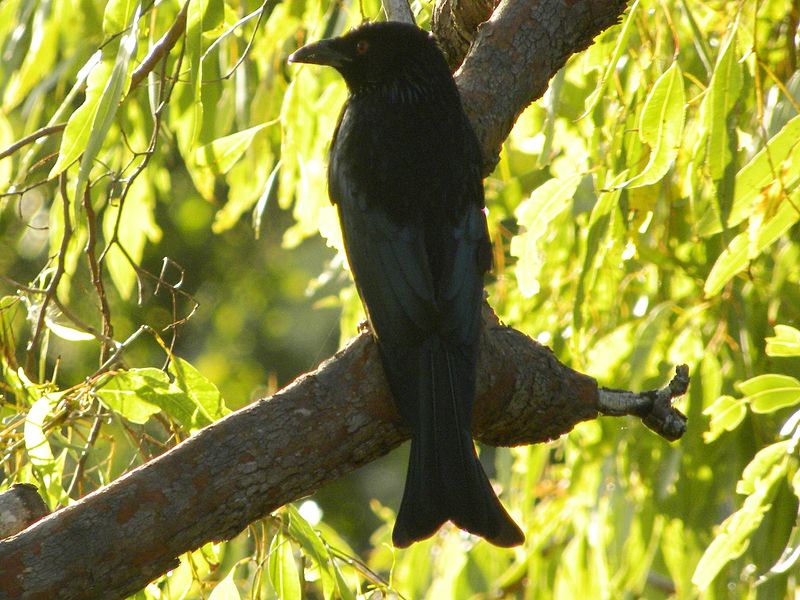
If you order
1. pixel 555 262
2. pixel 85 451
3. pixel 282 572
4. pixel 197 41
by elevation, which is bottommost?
pixel 555 262

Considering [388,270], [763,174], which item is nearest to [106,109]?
[388,270]

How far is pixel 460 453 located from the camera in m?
2.46

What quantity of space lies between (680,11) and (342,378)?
2030 mm

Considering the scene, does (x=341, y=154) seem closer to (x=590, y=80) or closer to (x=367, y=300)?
(x=367, y=300)

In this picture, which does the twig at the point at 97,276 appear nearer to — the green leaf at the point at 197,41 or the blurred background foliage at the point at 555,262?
the blurred background foliage at the point at 555,262

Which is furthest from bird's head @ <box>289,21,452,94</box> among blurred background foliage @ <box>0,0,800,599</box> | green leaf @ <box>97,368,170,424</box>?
green leaf @ <box>97,368,170,424</box>

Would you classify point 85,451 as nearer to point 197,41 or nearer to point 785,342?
point 197,41

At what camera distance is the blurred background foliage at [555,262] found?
2.42m

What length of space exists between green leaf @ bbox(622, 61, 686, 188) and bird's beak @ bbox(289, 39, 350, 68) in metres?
0.93

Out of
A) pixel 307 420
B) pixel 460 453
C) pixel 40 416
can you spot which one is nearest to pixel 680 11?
pixel 460 453

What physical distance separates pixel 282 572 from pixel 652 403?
914 millimetres

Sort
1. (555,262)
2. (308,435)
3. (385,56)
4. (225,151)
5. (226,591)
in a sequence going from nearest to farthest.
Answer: (308,435), (226,591), (225,151), (385,56), (555,262)

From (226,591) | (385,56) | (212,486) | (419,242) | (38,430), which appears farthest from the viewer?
(385,56)

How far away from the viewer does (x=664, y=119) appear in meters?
2.58
